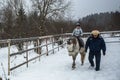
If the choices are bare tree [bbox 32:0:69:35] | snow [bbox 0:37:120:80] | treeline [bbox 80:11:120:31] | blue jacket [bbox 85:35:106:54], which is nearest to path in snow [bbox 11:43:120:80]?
snow [bbox 0:37:120:80]

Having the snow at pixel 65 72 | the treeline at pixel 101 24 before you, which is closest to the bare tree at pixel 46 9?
Result: the snow at pixel 65 72

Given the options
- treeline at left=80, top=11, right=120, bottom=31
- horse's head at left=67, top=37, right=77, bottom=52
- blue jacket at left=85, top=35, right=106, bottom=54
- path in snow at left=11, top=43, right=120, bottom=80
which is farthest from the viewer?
treeline at left=80, top=11, right=120, bottom=31

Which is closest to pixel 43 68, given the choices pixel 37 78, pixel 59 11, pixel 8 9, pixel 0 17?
pixel 37 78

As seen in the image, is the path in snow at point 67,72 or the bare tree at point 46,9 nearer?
the path in snow at point 67,72

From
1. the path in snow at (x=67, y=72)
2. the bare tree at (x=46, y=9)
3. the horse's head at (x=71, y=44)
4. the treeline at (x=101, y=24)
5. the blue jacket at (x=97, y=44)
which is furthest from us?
the treeline at (x=101, y=24)

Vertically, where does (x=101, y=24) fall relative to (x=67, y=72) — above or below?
above

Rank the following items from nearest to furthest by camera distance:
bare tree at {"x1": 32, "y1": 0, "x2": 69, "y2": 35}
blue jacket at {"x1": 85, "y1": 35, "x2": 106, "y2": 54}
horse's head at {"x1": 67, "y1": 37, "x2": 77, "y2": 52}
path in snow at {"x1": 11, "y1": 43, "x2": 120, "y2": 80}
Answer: path in snow at {"x1": 11, "y1": 43, "x2": 120, "y2": 80}
blue jacket at {"x1": 85, "y1": 35, "x2": 106, "y2": 54}
horse's head at {"x1": 67, "y1": 37, "x2": 77, "y2": 52}
bare tree at {"x1": 32, "y1": 0, "x2": 69, "y2": 35}

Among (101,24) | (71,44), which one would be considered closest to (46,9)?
(71,44)

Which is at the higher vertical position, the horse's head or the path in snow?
the horse's head

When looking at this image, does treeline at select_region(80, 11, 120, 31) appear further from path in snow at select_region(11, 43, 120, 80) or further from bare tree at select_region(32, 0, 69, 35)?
path in snow at select_region(11, 43, 120, 80)

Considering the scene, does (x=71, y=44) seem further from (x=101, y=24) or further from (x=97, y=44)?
(x=101, y=24)

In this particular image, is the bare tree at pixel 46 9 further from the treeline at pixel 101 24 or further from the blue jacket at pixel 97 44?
the treeline at pixel 101 24

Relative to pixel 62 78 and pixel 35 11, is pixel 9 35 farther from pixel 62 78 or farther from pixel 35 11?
pixel 62 78

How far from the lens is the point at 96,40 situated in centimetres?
1297
